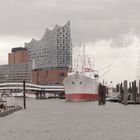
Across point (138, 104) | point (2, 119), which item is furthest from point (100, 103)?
point (2, 119)

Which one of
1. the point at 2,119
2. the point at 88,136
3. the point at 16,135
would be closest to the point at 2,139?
the point at 16,135

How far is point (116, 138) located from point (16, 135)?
1374cm

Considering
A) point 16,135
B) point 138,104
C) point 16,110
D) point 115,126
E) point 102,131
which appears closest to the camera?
point 16,135

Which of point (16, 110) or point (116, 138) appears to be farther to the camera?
point (16, 110)

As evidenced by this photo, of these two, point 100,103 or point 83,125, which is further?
point 100,103

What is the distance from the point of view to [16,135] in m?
75.2

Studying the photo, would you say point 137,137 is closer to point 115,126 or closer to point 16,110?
point 115,126

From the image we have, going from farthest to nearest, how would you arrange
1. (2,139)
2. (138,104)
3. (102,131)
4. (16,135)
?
1. (138,104)
2. (102,131)
3. (16,135)
4. (2,139)

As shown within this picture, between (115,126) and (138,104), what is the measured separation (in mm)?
106875

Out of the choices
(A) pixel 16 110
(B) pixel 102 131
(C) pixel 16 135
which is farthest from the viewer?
(A) pixel 16 110

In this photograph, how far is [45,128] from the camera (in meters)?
86.1

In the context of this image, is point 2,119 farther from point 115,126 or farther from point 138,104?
point 138,104

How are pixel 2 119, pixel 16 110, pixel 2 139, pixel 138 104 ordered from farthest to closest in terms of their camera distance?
1. pixel 138 104
2. pixel 16 110
3. pixel 2 119
4. pixel 2 139

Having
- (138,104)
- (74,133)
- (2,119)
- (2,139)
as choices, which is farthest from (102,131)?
(138,104)
